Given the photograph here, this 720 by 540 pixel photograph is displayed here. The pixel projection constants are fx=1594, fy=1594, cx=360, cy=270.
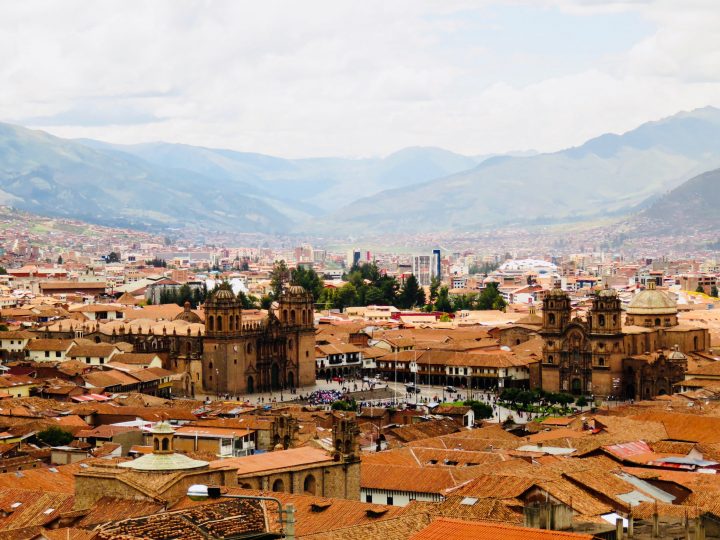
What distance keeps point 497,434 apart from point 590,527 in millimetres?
28456

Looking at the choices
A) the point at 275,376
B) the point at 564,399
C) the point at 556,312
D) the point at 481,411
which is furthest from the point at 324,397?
the point at 556,312

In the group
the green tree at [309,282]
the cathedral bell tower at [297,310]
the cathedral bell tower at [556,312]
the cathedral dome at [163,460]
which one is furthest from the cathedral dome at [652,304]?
the cathedral dome at [163,460]

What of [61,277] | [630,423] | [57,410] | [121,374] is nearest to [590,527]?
[630,423]

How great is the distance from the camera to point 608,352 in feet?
277

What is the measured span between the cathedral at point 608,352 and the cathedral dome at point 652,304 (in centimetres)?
162

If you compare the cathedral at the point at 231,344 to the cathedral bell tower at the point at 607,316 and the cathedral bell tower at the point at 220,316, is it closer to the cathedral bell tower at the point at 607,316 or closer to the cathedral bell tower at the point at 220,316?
the cathedral bell tower at the point at 220,316

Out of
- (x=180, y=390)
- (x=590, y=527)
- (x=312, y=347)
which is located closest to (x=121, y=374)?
(x=180, y=390)

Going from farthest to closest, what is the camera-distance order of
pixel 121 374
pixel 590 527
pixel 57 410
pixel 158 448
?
pixel 121 374 → pixel 57 410 → pixel 158 448 → pixel 590 527

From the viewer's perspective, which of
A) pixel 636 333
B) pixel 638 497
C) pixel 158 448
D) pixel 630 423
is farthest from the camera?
pixel 636 333

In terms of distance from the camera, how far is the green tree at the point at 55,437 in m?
48.5

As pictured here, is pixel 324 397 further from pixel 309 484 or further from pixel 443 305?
pixel 443 305

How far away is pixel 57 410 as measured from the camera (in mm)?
57188

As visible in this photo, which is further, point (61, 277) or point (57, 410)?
point (61, 277)

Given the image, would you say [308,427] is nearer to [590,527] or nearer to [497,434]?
[497,434]
